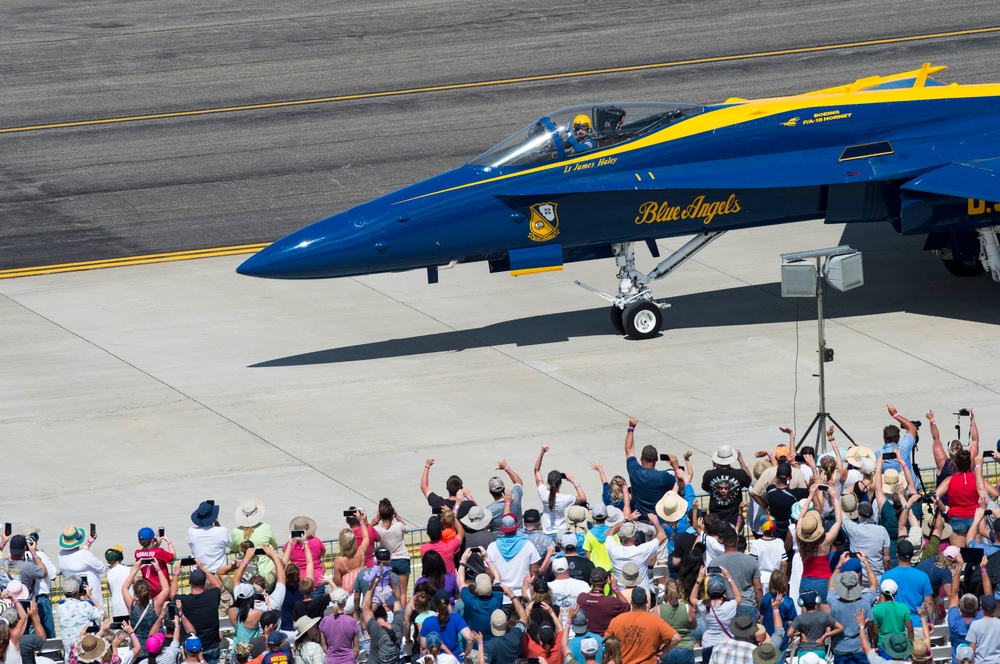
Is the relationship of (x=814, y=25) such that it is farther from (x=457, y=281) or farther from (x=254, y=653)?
(x=254, y=653)

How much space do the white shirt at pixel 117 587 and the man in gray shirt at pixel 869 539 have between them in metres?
5.56

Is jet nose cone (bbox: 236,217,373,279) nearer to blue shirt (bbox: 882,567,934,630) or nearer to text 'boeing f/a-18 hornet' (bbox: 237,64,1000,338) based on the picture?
text 'boeing f/a-18 hornet' (bbox: 237,64,1000,338)

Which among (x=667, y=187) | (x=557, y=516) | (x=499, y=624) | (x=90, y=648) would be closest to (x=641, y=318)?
(x=667, y=187)

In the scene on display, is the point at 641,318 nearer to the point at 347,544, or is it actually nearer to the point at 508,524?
the point at 508,524

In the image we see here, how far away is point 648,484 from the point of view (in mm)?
14305

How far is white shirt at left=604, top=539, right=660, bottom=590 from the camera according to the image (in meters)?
12.5

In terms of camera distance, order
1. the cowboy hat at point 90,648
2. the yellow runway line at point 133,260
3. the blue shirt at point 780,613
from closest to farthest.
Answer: the cowboy hat at point 90,648, the blue shirt at point 780,613, the yellow runway line at point 133,260

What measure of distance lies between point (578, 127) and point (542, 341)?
2813 mm

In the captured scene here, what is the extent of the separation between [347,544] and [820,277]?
253 inches

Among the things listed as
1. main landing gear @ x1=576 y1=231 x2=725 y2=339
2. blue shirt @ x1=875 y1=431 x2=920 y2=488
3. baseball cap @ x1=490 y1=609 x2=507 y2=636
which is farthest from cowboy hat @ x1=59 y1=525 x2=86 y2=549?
main landing gear @ x1=576 y1=231 x2=725 y2=339

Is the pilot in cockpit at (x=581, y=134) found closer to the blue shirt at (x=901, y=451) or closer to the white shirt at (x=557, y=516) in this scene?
the blue shirt at (x=901, y=451)

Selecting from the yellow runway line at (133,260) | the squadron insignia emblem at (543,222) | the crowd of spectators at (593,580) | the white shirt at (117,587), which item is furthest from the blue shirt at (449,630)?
the yellow runway line at (133,260)

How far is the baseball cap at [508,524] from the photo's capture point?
41.8 ft

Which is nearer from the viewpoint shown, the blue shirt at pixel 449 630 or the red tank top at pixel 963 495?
the blue shirt at pixel 449 630
